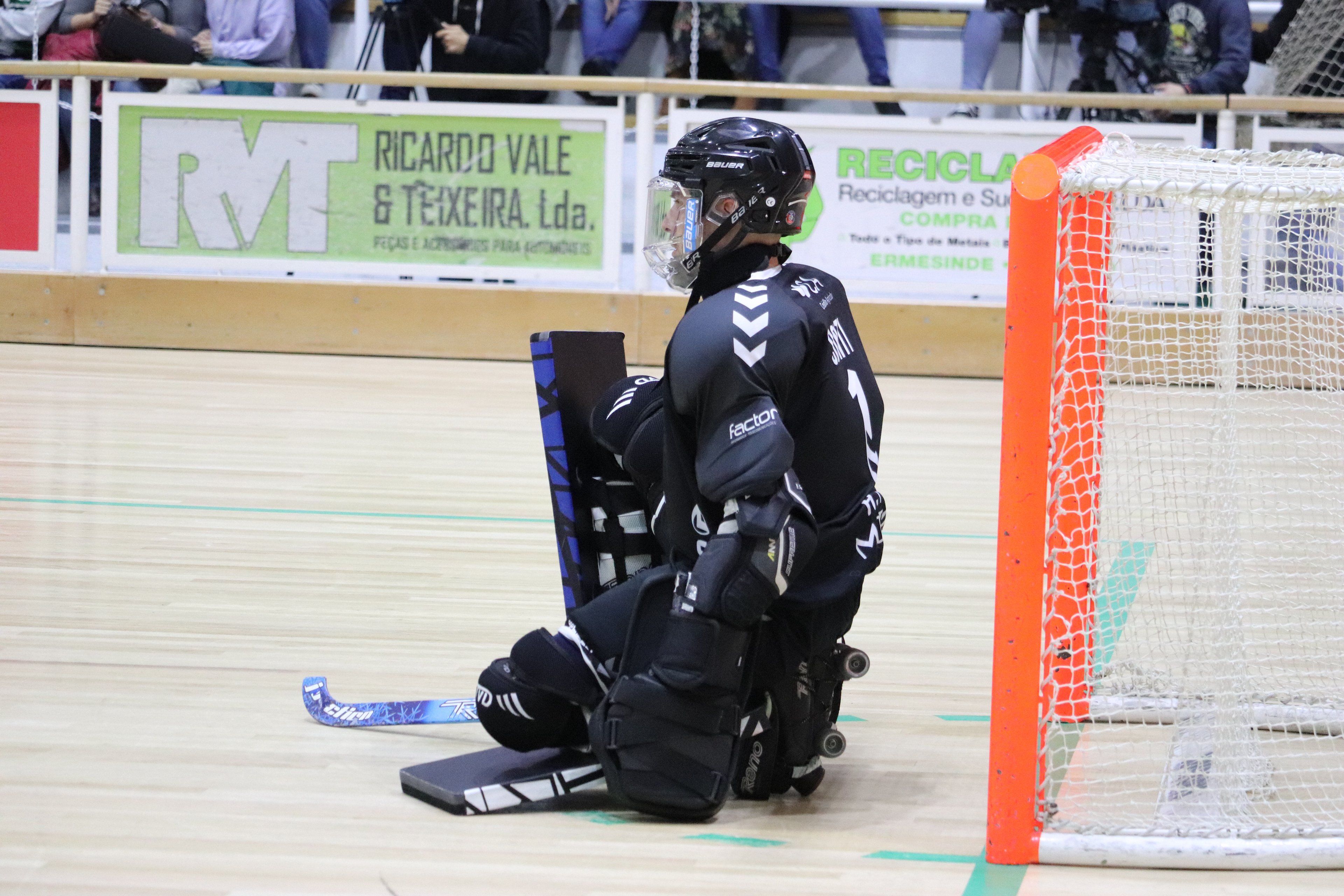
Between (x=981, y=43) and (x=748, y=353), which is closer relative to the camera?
(x=748, y=353)

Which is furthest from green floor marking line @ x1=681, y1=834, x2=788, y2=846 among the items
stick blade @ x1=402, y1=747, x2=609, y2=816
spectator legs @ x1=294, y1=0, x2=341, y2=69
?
spectator legs @ x1=294, y1=0, x2=341, y2=69

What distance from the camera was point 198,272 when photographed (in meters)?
9.58

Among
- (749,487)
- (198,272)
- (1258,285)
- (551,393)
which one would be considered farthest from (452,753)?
(198,272)

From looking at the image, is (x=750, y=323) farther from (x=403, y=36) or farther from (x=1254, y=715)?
(x=403, y=36)

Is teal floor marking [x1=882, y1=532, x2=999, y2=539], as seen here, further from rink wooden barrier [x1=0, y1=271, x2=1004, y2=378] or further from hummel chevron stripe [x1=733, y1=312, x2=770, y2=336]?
rink wooden barrier [x1=0, y1=271, x2=1004, y2=378]

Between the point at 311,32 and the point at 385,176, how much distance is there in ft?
6.30

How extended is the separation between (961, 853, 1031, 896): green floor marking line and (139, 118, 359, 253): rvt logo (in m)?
7.76

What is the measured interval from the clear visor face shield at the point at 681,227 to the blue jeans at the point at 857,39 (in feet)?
25.2

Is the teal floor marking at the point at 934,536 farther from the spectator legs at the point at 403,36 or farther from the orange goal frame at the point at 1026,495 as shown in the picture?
the spectator legs at the point at 403,36

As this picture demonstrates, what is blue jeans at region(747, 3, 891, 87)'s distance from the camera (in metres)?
10.3

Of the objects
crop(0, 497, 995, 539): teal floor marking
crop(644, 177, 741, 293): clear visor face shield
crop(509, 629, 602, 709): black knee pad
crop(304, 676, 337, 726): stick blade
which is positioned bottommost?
crop(304, 676, 337, 726): stick blade

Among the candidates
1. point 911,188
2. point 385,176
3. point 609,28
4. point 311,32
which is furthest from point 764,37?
point 311,32

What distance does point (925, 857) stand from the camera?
2494 mm

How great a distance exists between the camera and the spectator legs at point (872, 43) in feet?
33.6
